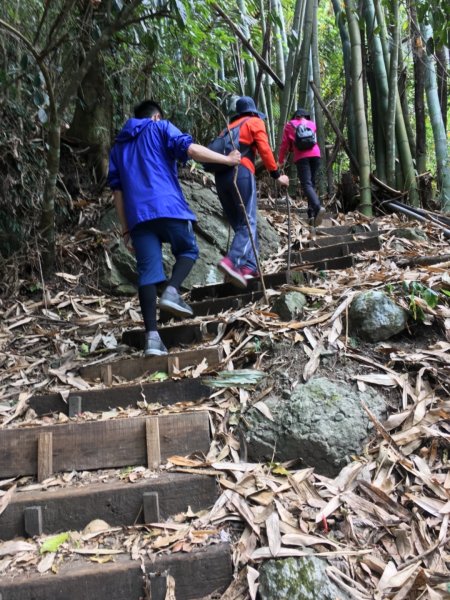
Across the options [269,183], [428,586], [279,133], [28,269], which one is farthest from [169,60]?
[428,586]

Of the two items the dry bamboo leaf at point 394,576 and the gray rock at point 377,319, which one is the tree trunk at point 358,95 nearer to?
the gray rock at point 377,319

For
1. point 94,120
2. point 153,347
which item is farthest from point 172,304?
point 94,120

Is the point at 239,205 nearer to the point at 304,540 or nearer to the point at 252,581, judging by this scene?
the point at 304,540

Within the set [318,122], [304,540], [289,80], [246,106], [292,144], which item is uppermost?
[289,80]

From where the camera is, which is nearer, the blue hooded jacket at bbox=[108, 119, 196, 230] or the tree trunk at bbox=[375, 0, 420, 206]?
the blue hooded jacket at bbox=[108, 119, 196, 230]

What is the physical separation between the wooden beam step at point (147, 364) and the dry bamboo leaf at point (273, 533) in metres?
1.13

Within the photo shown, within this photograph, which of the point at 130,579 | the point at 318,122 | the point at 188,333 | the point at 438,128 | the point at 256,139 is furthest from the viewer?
the point at 318,122

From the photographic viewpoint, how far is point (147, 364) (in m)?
3.18

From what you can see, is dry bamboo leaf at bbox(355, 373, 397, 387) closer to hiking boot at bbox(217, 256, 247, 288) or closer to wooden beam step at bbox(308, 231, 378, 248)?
hiking boot at bbox(217, 256, 247, 288)

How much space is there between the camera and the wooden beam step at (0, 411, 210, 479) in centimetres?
251

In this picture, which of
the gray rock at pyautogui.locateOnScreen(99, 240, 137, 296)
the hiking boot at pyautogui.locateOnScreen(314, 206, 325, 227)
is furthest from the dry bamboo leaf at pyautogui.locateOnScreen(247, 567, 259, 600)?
the hiking boot at pyautogui.locateOnScreen(314, 206, 325, 227)

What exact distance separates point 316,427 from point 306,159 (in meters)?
4.97

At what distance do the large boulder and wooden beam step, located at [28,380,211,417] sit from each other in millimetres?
2413

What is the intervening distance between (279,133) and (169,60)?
2260 mm
